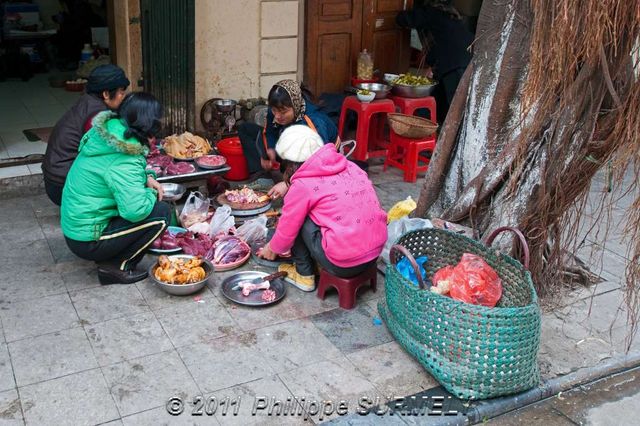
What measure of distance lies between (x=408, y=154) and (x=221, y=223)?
241 cm

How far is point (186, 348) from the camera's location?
4.49 m

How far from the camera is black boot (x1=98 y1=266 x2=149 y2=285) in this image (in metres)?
5.13

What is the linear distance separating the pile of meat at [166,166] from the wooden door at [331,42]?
247 centimetres

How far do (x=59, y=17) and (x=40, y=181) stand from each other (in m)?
4.95

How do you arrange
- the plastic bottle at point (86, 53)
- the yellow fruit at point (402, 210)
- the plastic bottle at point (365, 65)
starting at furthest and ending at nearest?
the plastic bottle at point (86, 53) < the plastic bottle at point (365, 65) < the yellow fruit at point (402, 210)

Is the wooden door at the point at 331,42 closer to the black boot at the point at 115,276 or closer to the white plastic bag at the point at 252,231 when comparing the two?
the white plastic bag at the point at 252,231

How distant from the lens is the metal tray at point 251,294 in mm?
4973

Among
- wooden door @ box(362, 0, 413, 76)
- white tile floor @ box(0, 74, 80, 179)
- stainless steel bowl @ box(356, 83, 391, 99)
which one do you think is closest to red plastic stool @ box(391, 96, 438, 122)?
stainless steel bowl @ box(356, 83, 391, 99)

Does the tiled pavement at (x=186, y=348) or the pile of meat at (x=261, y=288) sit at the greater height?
the pile of meat at (x=261, y=288)

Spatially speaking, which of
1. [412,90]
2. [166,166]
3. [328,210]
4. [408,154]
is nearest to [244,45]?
[412,90]

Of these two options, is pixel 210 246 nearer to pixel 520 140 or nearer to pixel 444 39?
pixel 520 140

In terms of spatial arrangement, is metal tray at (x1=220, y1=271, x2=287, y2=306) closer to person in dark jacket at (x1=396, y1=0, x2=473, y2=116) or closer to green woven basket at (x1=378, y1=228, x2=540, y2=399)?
green woven basket at (x1=378, y1=228, x2=540, y2=399)

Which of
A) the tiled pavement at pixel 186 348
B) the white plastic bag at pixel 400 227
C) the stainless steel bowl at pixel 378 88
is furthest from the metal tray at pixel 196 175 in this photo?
the stainless steel bowl at pixel 378 88

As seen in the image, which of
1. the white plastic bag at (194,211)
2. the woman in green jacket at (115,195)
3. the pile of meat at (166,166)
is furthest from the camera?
the pile of meat at (166,166)
